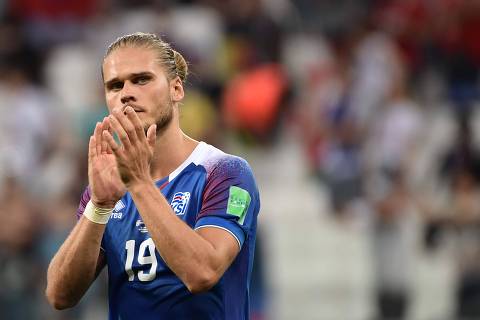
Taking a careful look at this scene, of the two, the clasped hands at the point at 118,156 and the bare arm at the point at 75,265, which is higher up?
the clasped hands at the point at 118,156

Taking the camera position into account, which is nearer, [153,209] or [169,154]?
[153,209]

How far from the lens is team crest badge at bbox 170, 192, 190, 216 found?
5.09 meters

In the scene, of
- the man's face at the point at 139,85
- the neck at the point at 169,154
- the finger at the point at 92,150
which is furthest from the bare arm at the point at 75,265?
the man's face at the point at 139,85

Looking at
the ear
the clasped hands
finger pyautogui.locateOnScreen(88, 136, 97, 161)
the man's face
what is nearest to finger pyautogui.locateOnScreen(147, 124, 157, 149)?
the clasped hands

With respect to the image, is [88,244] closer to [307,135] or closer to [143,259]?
[143,259]

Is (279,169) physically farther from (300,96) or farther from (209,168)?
(209,168)

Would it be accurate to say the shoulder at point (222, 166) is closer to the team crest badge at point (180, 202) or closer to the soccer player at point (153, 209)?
the soccer player at point (153, 209)

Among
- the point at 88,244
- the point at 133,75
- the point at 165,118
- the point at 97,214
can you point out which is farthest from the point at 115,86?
the point at 88,244

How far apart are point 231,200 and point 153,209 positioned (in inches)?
17.0

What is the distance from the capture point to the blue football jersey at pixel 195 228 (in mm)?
5035

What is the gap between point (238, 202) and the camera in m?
5.06

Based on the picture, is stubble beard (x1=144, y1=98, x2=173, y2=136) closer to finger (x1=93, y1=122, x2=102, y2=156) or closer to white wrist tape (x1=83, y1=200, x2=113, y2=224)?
finger (x1=93, y1=122, x2=102, y2=156)

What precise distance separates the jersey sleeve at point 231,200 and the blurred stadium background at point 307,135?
5.61 metres

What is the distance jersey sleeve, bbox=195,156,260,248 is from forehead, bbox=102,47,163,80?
1.69 ft
